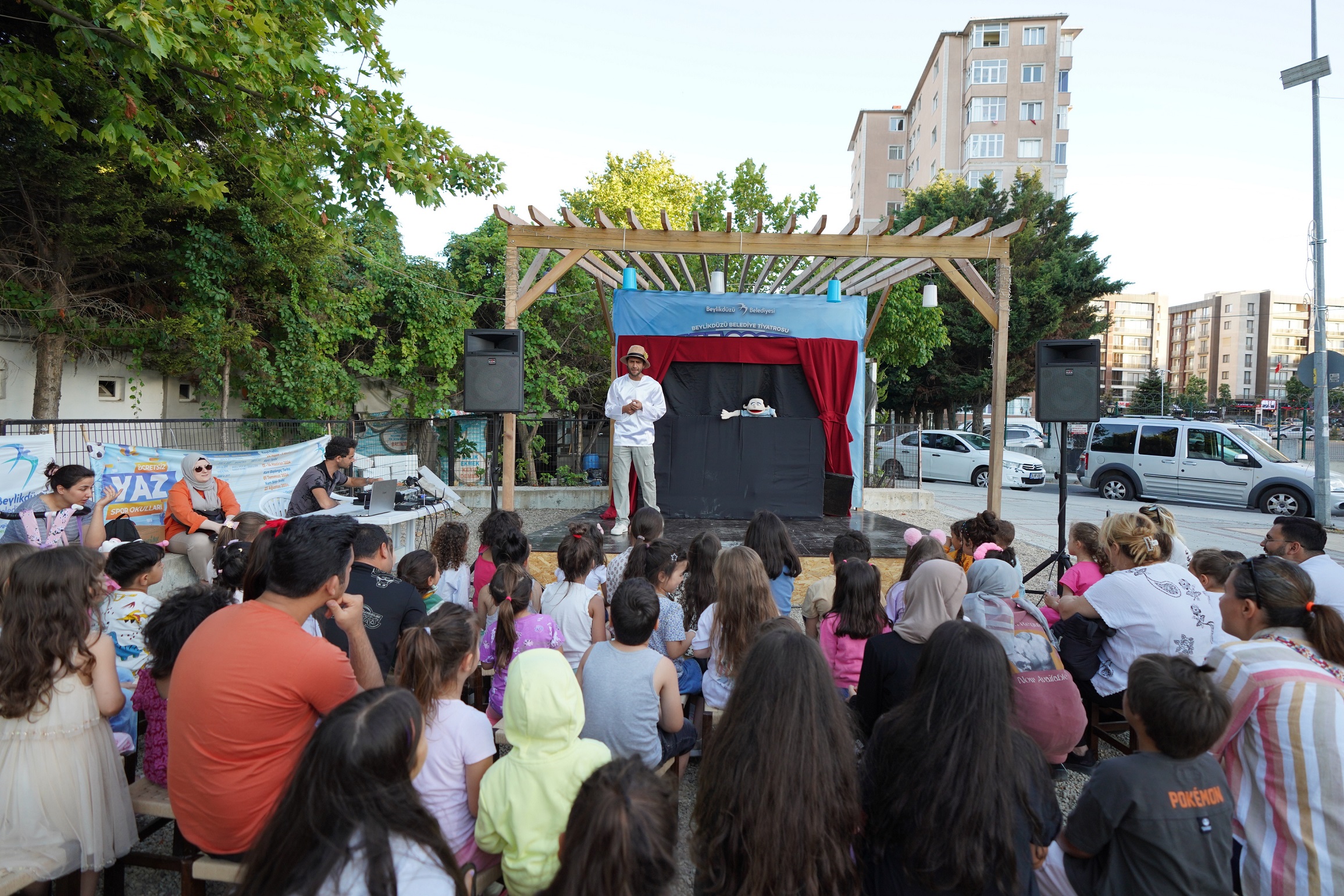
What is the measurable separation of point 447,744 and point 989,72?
37827 mm

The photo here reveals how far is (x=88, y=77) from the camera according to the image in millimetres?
5906

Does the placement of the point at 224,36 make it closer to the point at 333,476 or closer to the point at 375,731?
the point at 333,476

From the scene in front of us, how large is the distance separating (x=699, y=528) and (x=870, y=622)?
4381mm

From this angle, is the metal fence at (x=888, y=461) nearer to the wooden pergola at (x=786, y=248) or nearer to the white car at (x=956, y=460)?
the white car at (x=956, y=460)

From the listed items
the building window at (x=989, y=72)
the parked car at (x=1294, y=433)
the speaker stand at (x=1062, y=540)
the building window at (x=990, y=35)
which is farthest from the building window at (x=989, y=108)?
the speaker stand at (x=1062, y=540)

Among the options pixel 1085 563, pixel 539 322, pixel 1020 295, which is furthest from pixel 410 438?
pixel 1020 295

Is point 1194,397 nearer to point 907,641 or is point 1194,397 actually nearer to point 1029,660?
point 1029,660

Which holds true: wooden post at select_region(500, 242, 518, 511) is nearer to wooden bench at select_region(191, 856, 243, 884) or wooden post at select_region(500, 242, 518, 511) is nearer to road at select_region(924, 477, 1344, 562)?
wooden bench at select_region(191, 856, 243, 884)

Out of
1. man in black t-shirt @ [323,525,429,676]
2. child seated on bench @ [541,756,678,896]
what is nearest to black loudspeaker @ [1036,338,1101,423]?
man in black t-shirt @ [323,525,429,676]

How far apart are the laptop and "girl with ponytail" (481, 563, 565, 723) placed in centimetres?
351

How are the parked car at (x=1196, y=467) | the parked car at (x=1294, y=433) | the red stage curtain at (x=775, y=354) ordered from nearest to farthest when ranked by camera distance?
the red stage curtain at (x=775, y=354) → the parked car at (x=1196, y=467) → the parked car at (x=1294, y=433)

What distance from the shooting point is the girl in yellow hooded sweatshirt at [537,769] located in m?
1.61

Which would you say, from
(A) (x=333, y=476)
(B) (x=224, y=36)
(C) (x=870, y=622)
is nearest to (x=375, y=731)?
(C) (x=870, y=622)

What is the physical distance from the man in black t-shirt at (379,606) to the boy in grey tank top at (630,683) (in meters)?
0.78
